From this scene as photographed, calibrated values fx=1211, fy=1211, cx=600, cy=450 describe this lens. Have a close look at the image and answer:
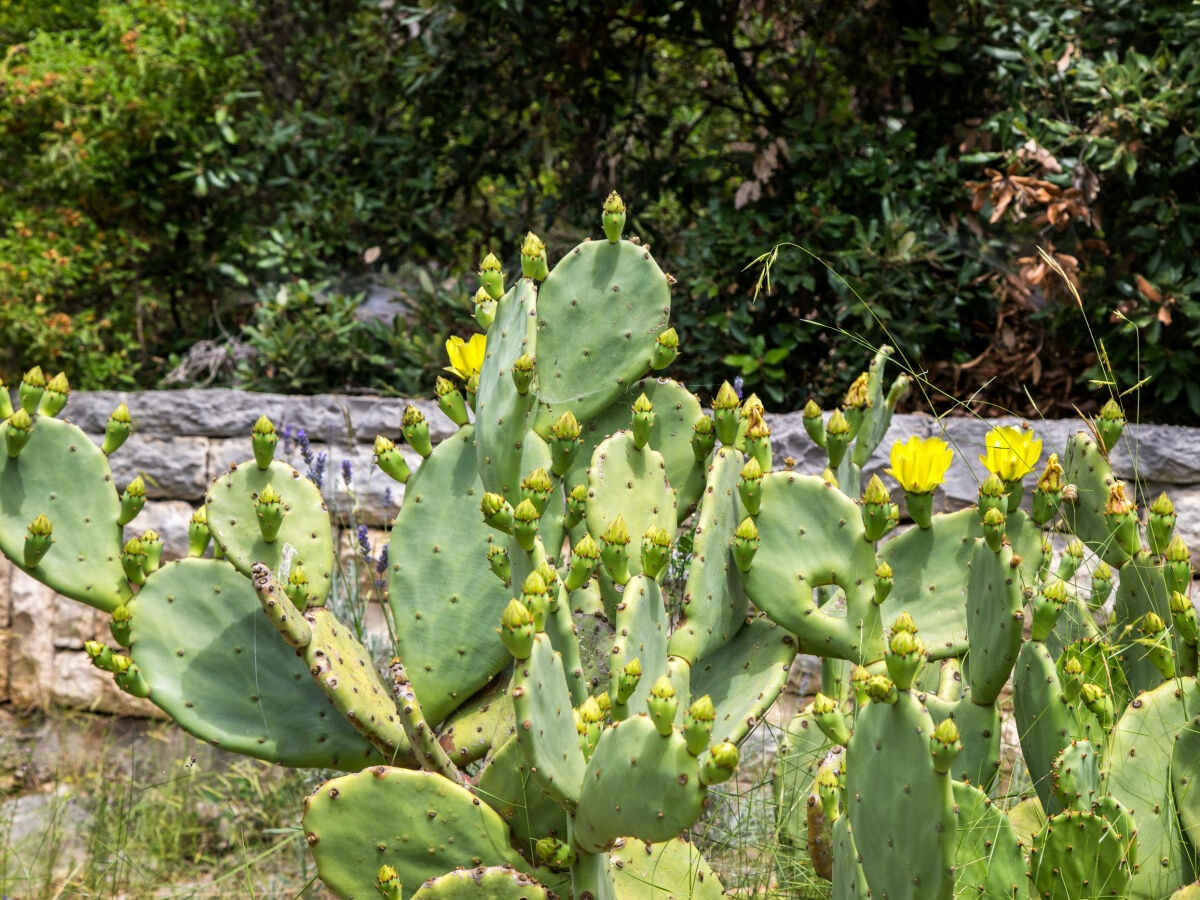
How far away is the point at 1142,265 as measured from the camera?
4.18 meters

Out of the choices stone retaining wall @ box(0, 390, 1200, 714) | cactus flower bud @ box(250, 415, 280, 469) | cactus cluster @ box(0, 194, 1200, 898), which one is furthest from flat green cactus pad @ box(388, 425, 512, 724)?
stone retaining wall @ box(0, 390, 1200, 714)

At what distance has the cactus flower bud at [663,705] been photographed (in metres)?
1.28

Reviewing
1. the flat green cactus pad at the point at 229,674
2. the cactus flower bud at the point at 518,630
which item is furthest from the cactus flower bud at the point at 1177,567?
the flat green cactus pad at the point at 229,674

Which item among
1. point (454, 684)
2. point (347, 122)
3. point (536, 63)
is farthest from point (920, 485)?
point (347, 122)

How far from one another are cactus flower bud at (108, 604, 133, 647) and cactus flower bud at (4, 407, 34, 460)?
1.08 ft

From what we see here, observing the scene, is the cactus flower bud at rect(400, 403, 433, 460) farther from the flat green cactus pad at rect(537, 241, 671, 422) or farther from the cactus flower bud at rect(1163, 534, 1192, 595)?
the cactus flower bud at rect(1163, 534, 1192, 595)

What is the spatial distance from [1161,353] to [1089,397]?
403mm

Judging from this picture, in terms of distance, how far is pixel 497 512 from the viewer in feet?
4.92

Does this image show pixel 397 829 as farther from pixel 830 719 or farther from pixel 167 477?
pixel 167 477

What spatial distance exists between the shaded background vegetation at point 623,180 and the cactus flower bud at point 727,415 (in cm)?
222

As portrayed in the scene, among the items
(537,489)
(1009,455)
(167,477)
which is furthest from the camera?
(167,477)

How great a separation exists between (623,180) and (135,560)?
139 inches

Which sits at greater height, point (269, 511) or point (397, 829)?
point (269, 511)

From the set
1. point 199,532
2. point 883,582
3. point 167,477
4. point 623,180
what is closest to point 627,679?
point 883,582
